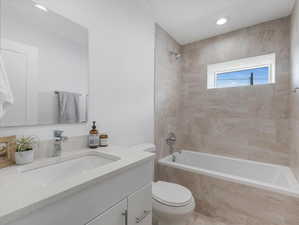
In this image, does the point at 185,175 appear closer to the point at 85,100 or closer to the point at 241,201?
the point at 241,201

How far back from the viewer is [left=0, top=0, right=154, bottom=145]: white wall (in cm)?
123

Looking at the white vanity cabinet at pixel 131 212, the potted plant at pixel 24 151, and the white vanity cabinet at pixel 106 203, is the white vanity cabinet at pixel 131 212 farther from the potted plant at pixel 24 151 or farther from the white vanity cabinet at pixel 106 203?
the potted plant at pixel 24 151

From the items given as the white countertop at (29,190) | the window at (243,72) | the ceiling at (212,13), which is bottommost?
the white countertop at (29,190)

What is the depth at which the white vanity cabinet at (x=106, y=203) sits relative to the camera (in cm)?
53

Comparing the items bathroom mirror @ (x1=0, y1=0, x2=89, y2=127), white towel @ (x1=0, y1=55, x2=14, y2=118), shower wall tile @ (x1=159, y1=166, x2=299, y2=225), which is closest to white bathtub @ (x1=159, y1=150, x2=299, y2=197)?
shower wall tile @ (x1=159, y1=166, x2=299, y2=225)

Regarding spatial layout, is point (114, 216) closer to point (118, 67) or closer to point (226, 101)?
point (118, 67)

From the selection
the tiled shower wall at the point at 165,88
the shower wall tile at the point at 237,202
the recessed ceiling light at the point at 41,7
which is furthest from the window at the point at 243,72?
the recessed ceiling light at the point at 41,7

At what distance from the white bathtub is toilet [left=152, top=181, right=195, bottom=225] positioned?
56 centimetres

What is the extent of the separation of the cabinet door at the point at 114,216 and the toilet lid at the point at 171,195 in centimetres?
61

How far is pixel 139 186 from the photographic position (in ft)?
3.10

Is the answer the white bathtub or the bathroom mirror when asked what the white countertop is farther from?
the white bathtub

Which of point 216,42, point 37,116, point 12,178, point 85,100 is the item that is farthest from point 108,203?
point 216,42

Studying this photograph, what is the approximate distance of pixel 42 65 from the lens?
1003 mm

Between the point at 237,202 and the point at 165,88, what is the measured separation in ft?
5.64
